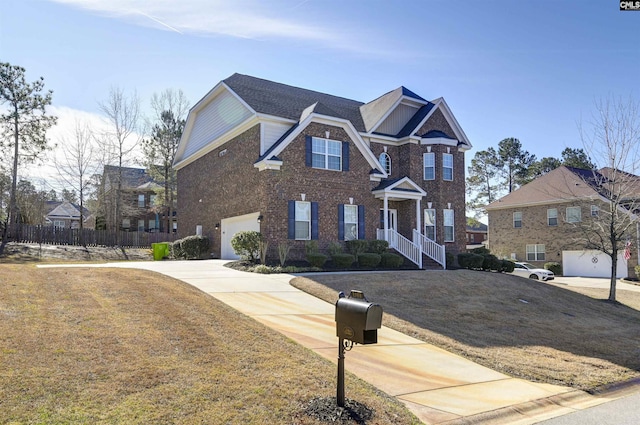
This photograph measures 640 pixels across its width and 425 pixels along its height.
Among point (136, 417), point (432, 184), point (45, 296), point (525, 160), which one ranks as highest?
point (525, 160)

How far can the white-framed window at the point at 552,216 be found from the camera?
129ft

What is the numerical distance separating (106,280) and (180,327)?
4.22 meters

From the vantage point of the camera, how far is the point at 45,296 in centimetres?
873

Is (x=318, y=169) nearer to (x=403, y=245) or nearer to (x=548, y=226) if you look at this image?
(x=403, y=245)

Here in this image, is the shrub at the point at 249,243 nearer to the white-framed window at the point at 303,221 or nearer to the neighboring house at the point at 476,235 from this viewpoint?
the white-framed window at the point at 303,221

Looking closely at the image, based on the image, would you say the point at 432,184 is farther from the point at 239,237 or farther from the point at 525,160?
the point at 525,160

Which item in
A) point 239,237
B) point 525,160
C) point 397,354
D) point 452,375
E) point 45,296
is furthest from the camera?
point 525,160

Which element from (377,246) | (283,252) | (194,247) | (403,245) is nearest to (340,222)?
(377,246)

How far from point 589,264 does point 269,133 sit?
2859 centimetres

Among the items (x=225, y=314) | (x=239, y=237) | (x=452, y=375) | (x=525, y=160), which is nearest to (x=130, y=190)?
(x=239, y=237)

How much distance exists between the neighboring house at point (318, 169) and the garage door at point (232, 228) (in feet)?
0.22

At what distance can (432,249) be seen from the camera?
76.8 ft

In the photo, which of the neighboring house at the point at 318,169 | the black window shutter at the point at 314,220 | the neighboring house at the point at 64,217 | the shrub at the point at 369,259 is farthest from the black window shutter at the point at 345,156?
the neighboring house at the point at 64,217

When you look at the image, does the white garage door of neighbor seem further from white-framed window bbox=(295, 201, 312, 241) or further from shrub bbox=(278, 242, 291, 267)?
shrub bbox=(278, 242, 291, 267)
